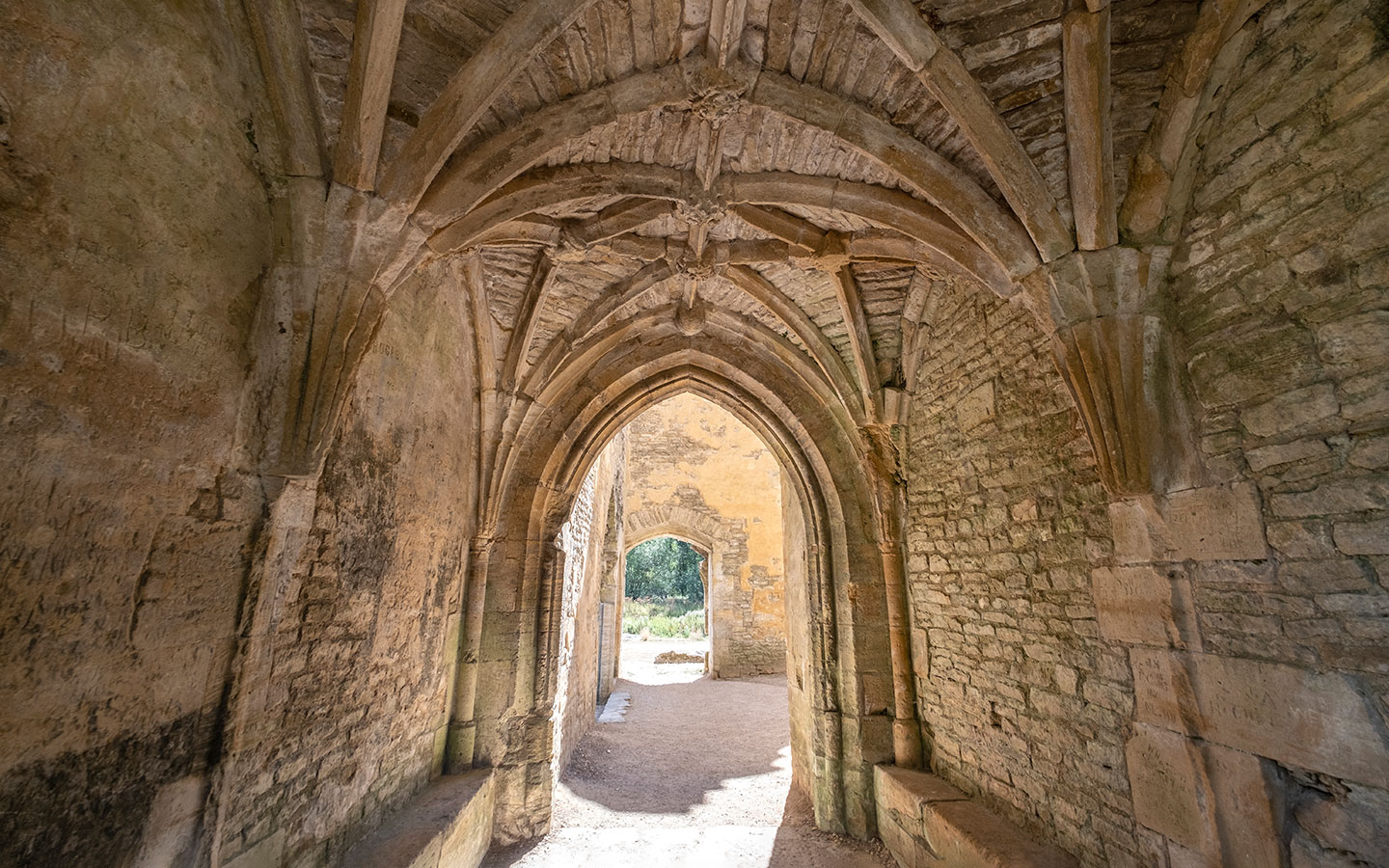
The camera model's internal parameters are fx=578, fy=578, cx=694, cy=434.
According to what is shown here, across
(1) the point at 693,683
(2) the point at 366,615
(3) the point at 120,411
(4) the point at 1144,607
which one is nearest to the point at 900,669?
(4) the point at 1144,607

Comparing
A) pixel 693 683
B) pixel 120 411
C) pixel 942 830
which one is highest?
pixel 120 411

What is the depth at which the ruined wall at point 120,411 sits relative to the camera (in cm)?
161

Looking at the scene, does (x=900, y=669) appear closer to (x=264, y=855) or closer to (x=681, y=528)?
(x=264, y=855)

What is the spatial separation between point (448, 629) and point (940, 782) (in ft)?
13.0

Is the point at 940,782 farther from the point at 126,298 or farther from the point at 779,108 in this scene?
the point at 126,298

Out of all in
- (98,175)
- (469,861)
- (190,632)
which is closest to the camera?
(98,175)

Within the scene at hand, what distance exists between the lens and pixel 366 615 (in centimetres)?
328

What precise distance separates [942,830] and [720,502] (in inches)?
379

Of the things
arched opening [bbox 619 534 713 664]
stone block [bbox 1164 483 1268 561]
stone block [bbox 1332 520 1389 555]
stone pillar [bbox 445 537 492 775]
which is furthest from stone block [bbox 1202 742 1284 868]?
arched opening [bbox 619 534 713 664]

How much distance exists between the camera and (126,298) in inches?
74.5

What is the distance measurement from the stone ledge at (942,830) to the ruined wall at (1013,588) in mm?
116

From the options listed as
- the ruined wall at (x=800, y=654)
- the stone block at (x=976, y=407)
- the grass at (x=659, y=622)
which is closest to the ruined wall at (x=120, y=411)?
the stone block at (x=976, y=407)

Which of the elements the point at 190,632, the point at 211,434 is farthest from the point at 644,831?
the point at 211,434

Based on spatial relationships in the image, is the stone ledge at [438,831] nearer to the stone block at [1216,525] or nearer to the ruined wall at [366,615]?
the ruined wall at [366,615]
